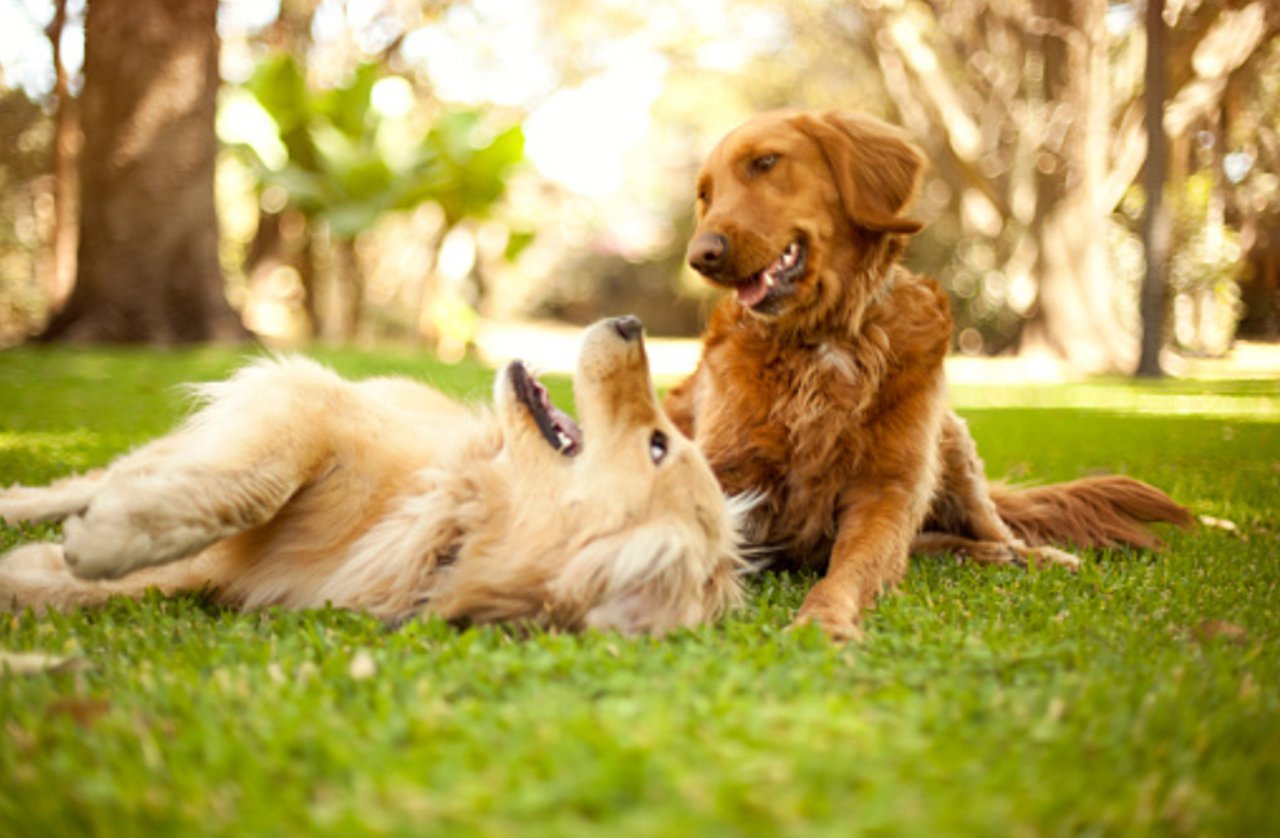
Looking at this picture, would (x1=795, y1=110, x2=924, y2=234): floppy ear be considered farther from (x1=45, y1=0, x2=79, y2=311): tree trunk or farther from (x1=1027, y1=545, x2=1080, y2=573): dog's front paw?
(x1=45, y1=0, x2=79, y2=311): tree trunk

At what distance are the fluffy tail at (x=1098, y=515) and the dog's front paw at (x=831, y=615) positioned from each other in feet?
5.74

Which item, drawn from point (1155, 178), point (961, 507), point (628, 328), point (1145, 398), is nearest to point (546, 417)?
point (628, 328)

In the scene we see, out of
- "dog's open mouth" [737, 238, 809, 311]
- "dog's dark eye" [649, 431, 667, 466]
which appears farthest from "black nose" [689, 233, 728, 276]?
"dog's dark eye" [649, 431, 667, 466]

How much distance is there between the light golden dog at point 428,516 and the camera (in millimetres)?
2658

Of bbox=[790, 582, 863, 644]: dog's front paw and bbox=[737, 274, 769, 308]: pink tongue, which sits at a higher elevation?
bbox=[737, 274, 769, 308]: pink tongue

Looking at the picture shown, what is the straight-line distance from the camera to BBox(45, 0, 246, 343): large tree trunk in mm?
10117

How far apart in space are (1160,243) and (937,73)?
558cm

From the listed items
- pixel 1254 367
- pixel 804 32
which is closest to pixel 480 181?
pixel 804 32

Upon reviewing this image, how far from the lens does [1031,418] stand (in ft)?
30.0

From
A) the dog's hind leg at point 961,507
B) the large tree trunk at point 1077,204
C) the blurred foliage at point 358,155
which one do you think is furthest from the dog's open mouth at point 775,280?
the large tree trunk at point 1077,204

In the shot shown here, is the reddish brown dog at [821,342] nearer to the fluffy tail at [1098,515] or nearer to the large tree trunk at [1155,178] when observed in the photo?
the fluffy tail at [1098,515]

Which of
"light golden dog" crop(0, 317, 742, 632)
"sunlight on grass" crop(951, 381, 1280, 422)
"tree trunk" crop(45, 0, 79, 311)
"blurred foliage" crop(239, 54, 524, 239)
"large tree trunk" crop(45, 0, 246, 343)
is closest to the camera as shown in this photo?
"light golden dog" crop(0, 317, 742, 632)

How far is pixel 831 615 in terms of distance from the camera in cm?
284

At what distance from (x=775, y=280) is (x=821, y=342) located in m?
0.28
